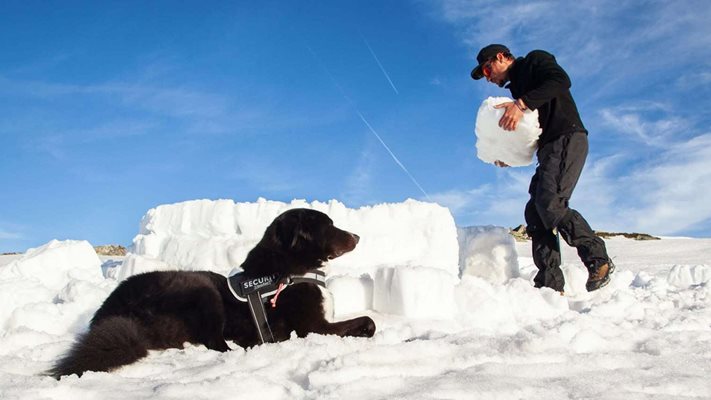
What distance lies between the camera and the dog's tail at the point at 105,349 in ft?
8.91

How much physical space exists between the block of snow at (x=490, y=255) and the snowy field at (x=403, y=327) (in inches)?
0.6

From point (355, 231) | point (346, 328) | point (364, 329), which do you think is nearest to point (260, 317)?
point (346, 328)

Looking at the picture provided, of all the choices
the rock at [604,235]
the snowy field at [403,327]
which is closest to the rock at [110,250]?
the snowy field at [403,327]

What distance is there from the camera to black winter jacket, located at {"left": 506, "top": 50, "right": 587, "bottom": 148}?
5.23 m

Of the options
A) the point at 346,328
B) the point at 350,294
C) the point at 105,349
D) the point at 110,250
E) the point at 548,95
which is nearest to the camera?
the point at 105,349

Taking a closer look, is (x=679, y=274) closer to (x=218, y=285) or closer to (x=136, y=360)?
(x=218, y=285)

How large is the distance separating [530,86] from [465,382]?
399 cm

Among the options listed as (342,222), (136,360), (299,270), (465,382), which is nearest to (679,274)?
(342,222)

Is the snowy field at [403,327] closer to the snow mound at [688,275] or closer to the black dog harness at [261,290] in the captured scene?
the snow mound at [688,275]

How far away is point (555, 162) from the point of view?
533 centimetres

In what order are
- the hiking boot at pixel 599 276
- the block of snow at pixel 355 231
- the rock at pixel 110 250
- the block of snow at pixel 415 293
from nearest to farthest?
the block of snow at pixel 415 293 → the hiking boot at pixel 599 276 → the block of snow at pixel 355 231 → the rock at pixel 110 250

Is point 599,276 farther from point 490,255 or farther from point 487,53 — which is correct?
point 487,53

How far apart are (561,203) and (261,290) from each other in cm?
307

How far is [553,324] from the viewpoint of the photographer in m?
3.37
